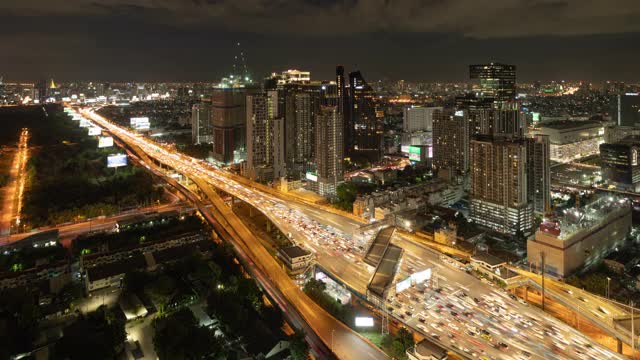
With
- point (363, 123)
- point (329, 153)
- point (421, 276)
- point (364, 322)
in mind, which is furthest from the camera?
point (363, 123)

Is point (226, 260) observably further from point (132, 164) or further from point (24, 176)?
point (24, 176)

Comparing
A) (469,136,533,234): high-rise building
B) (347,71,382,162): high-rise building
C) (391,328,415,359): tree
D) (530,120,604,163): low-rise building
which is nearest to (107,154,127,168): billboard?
(347,71,382,162): high-rise building

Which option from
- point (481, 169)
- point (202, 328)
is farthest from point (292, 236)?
point (481, 169)

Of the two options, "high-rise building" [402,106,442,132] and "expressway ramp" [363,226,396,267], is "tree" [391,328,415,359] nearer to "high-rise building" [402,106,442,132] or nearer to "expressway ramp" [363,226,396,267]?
"expressway ramp" [363,226,396,267]

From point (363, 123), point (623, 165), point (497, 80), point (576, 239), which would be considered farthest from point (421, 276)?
point (497, 80)

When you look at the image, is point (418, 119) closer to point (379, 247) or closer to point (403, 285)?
point (379, 247)

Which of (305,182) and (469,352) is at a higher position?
(305,182)
